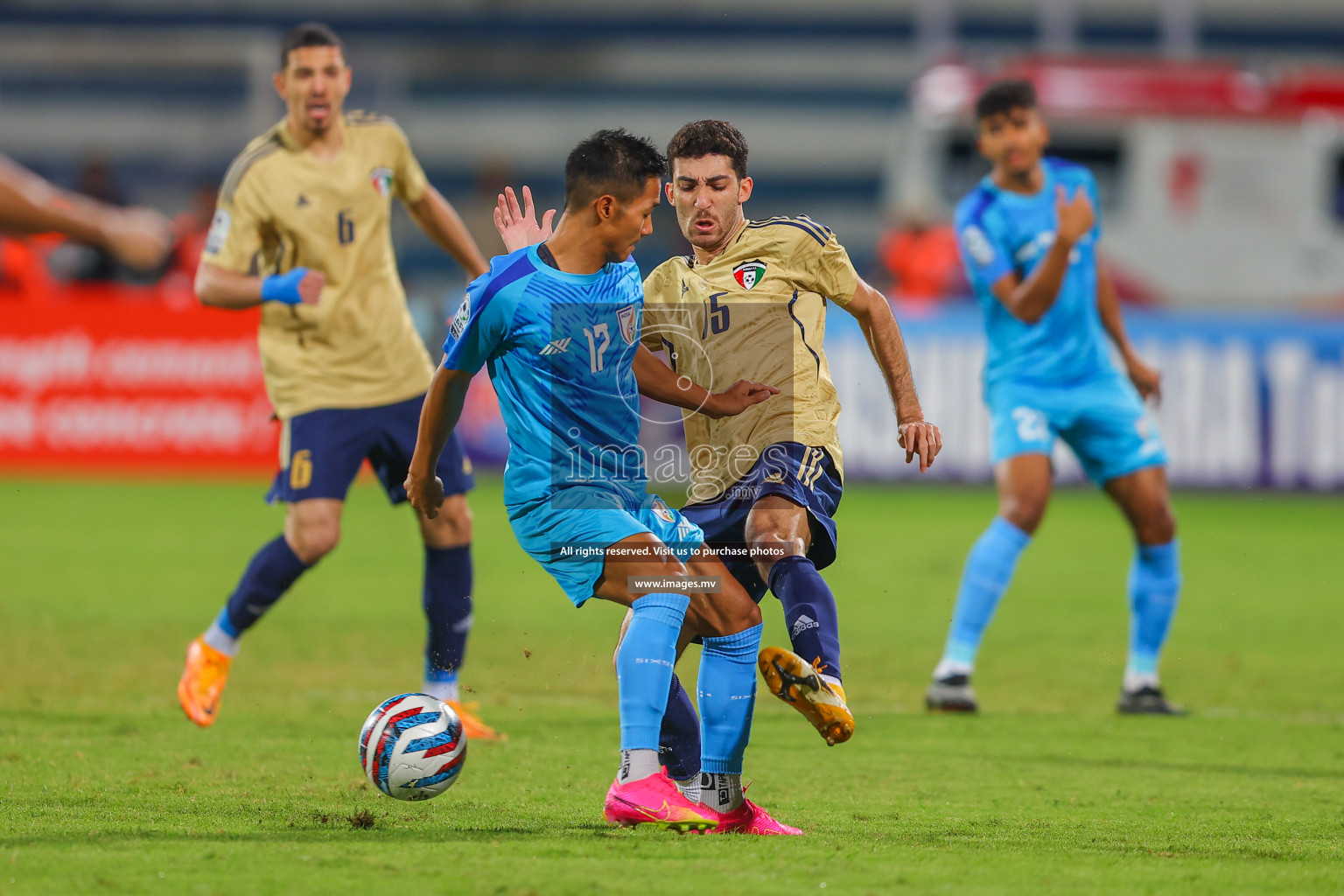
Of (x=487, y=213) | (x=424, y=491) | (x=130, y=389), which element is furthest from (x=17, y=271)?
(x=424, y=491)

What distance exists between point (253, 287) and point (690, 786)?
248 cm

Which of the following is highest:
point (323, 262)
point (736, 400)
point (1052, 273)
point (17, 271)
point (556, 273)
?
point (17, 271)

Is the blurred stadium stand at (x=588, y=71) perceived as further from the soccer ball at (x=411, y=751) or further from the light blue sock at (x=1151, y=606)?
the soccer ball at (x=411, y=751)

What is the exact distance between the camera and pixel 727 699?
439 centimetres

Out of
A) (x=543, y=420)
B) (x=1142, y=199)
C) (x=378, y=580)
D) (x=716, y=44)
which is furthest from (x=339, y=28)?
(x=543, y=420)

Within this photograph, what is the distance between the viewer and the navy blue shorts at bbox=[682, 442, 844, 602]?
4641 mm

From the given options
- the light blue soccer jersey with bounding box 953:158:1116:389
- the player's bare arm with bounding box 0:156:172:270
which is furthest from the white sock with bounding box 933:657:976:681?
the player's bare arm with bounding box 0:156:172:270

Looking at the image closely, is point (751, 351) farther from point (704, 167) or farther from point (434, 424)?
point (434, 424)

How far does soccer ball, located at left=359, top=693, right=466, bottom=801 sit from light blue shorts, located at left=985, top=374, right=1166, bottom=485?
3.15 m

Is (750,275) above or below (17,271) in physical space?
below

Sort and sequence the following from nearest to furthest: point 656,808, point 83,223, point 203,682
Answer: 1. point 83,223
2. point 656,808
3. point 203,682

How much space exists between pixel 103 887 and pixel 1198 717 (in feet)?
14.7

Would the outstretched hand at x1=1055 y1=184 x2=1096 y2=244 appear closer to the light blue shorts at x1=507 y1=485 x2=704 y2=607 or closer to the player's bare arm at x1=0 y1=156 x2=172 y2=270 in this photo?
the light blue shorts at x1=507 y1=485 x2=704 y2=607

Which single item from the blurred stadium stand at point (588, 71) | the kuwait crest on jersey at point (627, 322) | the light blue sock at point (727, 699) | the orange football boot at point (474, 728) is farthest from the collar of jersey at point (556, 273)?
the blurred stadium stand at point (588, 71)
